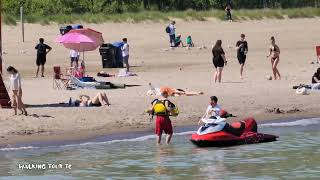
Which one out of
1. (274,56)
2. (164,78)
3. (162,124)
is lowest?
(164,78)

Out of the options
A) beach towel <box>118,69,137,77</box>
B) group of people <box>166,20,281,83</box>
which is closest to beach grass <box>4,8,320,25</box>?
beach towel <box>118,69,137,77</box>

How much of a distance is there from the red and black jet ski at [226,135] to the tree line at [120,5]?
36043mm

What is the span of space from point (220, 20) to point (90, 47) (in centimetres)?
2347

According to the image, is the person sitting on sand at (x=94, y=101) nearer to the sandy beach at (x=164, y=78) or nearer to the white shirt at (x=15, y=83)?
the sandy beach at (x=164, y=78)

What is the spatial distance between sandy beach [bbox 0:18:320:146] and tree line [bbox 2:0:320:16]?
1039 centimetres

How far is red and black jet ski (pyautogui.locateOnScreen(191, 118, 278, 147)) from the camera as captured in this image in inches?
758

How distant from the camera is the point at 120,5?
62656mm

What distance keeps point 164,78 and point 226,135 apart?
1126 cm

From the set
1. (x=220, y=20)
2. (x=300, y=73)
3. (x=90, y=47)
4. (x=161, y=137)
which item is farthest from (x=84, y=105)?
(x=220, y=20)

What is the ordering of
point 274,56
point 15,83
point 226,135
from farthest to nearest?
point 274,56
point 15,83
point 226,135

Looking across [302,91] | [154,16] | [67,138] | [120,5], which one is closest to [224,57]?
[302,91]

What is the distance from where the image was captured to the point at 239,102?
24.8 m

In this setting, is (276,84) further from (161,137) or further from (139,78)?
(161,137)

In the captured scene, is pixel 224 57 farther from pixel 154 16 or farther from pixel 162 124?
pixel 154 16
